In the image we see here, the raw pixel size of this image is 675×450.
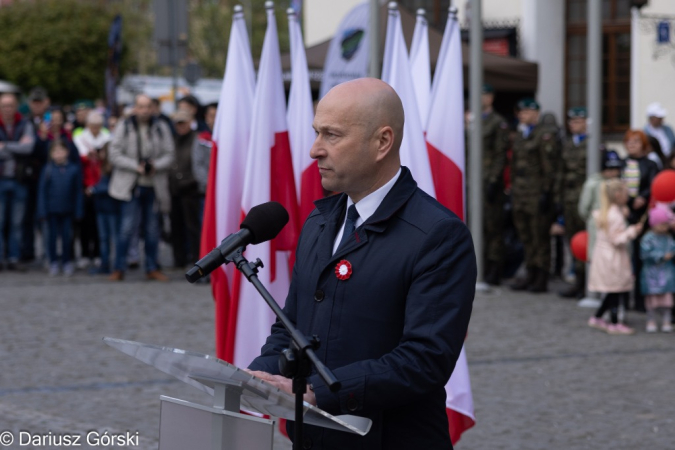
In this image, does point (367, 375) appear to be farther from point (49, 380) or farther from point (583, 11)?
point (583, 11)

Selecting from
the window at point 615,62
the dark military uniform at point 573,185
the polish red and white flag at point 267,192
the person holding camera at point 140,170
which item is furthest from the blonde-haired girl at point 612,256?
the window at point 615,62

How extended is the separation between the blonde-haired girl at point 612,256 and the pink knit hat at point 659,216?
0.16 metres

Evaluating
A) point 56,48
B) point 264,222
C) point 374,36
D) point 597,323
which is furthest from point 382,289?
point 56,48

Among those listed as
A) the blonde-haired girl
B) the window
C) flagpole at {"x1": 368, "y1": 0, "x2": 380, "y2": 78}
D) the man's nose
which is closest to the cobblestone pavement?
the blonde-haired girl

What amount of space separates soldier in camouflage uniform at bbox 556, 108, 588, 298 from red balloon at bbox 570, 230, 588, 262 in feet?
2.50

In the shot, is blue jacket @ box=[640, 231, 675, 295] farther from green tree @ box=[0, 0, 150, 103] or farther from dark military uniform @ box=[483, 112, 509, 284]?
green tree @ box=[0, 0, 150, 103]

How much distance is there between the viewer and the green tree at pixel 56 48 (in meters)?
47.6

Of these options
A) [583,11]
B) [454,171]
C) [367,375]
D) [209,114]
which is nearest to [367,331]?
[367,375]

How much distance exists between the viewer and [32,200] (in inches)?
604

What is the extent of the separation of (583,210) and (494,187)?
229cm

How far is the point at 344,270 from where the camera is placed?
10.4 ft

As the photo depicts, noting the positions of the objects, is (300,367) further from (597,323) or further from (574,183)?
(574,183)

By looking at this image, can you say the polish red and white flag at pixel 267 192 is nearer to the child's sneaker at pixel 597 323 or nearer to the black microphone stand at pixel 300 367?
the black microphone stand at pixel 300 367

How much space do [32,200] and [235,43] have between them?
30.6 ft
